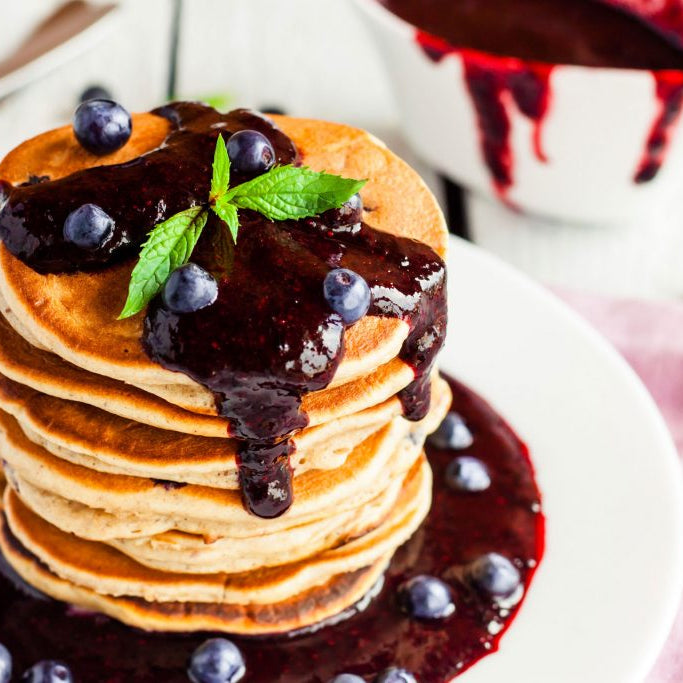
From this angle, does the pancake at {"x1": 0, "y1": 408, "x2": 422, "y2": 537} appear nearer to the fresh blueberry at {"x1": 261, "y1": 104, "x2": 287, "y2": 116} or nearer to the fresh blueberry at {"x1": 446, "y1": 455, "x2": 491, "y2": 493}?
the fresh blueberry at {"x1": 446, "y1": 455, "x2": 491, "y2": 493}

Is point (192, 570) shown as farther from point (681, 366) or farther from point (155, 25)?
point (155, 25)

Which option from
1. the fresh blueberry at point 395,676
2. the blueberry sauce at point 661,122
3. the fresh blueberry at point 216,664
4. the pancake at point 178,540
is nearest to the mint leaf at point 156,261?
the pancake at point 178,540

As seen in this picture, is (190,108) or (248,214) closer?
(248,214)

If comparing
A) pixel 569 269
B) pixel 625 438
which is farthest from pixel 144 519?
pixel 569 269

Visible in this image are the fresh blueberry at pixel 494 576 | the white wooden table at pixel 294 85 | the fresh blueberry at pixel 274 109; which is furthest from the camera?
the fresh blueberry at pixel 274 109

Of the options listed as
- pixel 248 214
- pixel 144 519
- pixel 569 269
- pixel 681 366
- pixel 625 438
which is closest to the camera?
pixel 248 214

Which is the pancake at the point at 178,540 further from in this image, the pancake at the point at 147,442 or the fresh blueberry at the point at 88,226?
the fresh blueberry at the point at 88,226
